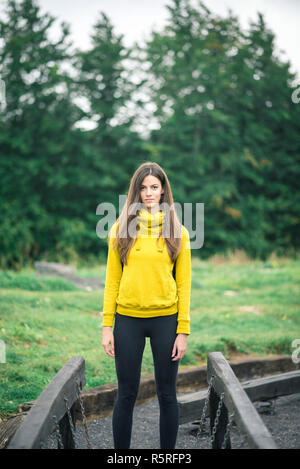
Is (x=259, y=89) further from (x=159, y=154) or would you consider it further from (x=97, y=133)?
(x=97, y=133)

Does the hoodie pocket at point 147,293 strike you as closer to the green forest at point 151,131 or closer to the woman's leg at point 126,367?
the woman's leg at point 126,367

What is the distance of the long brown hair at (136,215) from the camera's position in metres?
2.64

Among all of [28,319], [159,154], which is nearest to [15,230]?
[159,154]

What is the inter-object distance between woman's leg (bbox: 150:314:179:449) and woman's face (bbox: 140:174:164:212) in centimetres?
73

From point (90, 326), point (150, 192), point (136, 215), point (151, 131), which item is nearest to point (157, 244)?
point (136, 215)

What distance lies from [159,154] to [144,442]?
1613cm

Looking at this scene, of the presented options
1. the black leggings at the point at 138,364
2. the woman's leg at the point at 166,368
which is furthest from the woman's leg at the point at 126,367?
the woman's leg at the point at 166,368

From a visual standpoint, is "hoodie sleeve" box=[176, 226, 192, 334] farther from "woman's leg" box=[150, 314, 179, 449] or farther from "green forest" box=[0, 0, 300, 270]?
"green forest" box=[0, 0, 300, 270]

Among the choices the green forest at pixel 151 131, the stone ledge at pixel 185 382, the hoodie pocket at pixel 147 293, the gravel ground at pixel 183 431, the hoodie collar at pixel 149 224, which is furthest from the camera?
the green forest at pixel 151 131

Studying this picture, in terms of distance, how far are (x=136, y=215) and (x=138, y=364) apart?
944 mm

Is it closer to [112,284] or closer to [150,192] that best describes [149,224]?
[150,192]

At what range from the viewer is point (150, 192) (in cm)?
275

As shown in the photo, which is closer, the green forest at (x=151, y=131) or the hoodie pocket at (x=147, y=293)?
the hoodie pocket at (x=147, y=293)

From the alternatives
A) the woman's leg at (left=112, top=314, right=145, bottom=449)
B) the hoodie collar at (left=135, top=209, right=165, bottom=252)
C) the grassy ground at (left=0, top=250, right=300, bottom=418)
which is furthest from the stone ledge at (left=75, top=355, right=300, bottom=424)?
the hoodie collar at (left=135, top=209, right=165, bottom=252)
